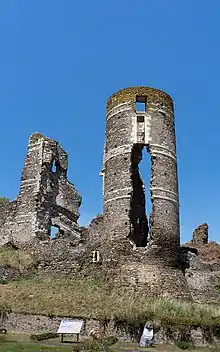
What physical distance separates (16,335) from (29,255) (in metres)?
11.2

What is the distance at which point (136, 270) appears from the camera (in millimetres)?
26359

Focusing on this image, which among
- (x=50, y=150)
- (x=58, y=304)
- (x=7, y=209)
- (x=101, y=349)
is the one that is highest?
(x=50, y=150)

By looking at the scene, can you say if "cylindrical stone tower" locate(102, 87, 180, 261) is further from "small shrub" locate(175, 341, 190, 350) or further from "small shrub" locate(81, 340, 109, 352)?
"small shrub" locate(81, 340, 109, 352)

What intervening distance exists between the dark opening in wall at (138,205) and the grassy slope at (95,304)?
17.8ft

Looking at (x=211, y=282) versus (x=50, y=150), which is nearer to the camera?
(x=211, y=282)

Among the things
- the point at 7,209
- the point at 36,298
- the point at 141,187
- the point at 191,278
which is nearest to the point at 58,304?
the point at 36,298

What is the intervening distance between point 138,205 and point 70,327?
13974 mm

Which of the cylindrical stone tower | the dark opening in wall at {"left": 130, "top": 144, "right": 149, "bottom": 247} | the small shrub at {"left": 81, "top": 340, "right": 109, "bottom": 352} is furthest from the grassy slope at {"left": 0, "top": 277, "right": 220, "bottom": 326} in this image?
the dark opening in wall at {"left": 130, "top": 144, "right": 149, "bottom": 247}

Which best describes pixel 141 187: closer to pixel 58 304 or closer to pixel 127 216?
pixel 127 216

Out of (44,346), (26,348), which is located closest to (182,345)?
(44,346)

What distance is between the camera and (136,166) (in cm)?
3222

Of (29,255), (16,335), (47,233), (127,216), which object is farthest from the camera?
(47,233)

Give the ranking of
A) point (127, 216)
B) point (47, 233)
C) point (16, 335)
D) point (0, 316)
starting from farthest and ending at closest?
point (47, 233), point (127, 216), point (0, 316), point (16, 335)

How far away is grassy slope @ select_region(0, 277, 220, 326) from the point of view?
21.8 metres
